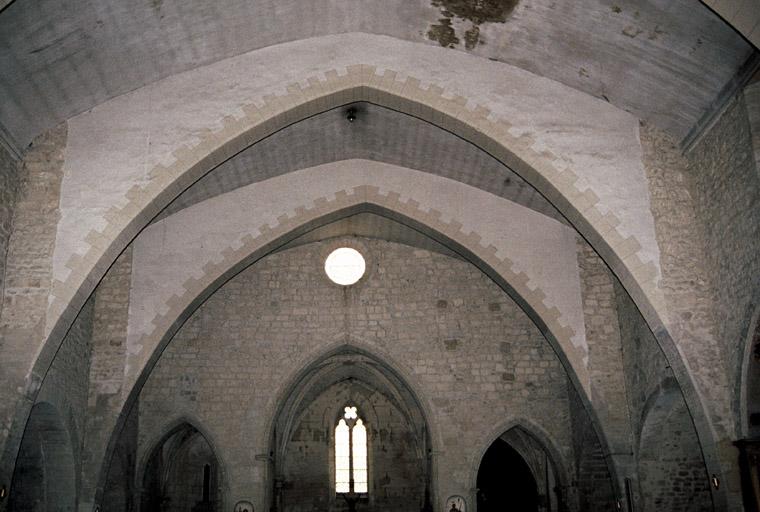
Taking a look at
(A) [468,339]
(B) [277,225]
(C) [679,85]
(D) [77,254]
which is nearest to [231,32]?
(D) [77,254]

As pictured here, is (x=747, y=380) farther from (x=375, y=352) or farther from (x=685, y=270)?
(x=375, y=352)

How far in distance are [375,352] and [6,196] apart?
6972 millimetres

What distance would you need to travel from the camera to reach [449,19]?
8859mm

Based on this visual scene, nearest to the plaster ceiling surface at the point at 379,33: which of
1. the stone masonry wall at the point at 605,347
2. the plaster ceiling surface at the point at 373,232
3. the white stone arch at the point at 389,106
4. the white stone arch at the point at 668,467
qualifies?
the white stone arch at the point at 389,106

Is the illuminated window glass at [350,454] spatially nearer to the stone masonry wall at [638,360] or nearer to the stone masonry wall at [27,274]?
the stone masonry wall at [638,360]

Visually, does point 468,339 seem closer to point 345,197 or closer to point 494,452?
point 345,197

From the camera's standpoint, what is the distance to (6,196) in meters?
8.70

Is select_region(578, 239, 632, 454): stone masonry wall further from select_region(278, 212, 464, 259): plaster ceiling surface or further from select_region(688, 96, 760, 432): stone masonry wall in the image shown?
select_region(688, 96, 760, 432): stone masonry wall

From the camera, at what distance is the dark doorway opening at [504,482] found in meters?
18.0

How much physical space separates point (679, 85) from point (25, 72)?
6.67 meters

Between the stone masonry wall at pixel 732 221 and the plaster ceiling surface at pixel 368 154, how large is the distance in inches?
125

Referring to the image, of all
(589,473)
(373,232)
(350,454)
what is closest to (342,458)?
(350,454)

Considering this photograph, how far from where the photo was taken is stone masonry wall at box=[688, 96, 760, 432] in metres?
7.65

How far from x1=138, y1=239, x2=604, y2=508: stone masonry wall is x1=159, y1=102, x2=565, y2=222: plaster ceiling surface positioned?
2.41m
